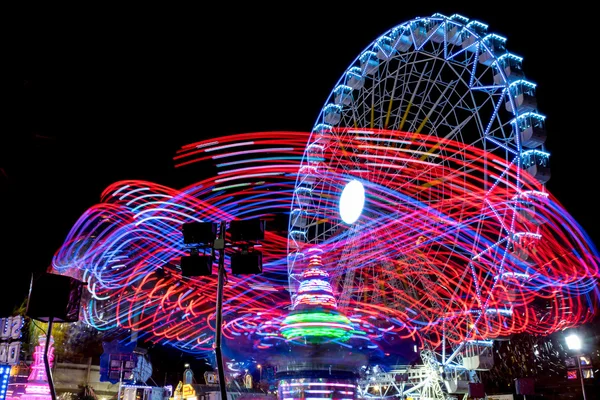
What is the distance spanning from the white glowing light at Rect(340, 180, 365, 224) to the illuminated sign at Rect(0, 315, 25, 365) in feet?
46.9

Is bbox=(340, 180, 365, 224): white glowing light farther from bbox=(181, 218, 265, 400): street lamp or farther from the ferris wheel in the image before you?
bbox=(181, 218, 265, 400): street lamp

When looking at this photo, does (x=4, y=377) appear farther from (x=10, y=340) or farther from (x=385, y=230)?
(x=385, y=230)

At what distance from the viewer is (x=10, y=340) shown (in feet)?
61.2

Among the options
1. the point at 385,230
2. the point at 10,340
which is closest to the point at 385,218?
the point at 385,230

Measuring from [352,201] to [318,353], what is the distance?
843cm

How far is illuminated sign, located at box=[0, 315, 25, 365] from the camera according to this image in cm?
1836

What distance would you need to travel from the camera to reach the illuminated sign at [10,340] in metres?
18.4

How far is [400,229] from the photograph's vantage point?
1073 inches

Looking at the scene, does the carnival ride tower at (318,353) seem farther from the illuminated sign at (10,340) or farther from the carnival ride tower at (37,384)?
the carnival ride tower at (37,384)

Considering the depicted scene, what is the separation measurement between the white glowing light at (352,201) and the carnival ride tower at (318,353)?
5.14 meters

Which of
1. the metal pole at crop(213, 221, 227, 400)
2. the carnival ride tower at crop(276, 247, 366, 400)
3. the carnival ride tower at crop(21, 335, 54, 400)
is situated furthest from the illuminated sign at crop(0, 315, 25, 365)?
the metal pole at crop(213, 221, 227, 400)

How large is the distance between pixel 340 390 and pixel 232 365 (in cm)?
2622

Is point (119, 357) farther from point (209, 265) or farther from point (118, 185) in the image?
point (209, 265)

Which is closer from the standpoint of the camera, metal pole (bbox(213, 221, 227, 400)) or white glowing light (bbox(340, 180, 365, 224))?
metal pole (bbox(213, 221, 227, 400))
